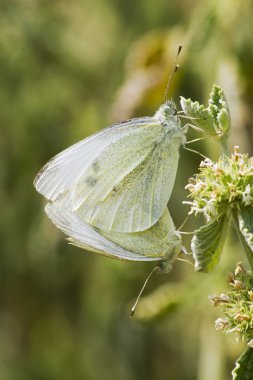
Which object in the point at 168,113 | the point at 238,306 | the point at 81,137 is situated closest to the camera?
the point at 238,306

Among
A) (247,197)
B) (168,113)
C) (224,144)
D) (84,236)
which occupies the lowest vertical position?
(84,236)

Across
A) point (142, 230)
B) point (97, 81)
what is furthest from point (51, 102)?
point (142, 230)

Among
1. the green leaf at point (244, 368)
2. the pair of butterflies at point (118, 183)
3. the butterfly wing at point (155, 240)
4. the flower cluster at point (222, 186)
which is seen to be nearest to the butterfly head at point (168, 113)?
the pair of butterflies at point (118, 183)

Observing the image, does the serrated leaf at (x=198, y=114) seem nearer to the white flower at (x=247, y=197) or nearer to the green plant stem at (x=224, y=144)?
the green plant stem at (x=224, y=144)

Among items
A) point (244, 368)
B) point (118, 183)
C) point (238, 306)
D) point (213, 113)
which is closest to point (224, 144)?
point (213, 113)

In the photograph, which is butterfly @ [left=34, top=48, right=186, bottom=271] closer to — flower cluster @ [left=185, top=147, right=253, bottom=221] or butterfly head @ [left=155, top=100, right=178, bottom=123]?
butterfly head @ [left=155, top=100, right=178, bottom=123]

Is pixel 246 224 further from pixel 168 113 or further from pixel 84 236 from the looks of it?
pixel 168 113

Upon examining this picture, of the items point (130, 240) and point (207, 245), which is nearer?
point (207, 245)
